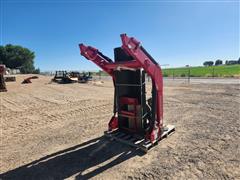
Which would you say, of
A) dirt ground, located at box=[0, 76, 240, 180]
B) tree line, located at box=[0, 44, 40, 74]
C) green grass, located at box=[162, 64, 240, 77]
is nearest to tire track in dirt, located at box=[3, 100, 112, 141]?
dirt ground, located at box=[0, 76, 240, 180]

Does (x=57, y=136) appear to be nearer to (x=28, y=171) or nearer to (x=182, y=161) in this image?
(x=28, y=171)

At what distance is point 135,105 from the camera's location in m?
3.61

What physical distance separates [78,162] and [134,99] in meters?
1.58

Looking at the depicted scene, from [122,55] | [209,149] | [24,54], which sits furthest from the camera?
[24,54]

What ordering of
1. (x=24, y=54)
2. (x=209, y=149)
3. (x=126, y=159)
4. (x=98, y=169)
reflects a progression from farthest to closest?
(x=24, y=54)
(x=209, y=149)
(x=126, y=159)
(x=98, y=169)

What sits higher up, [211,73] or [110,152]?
[211,73]

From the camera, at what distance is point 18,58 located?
196ft

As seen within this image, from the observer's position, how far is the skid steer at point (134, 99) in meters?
3.31

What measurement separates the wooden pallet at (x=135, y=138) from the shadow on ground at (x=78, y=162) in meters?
0.11

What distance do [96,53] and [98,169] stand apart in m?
2.15

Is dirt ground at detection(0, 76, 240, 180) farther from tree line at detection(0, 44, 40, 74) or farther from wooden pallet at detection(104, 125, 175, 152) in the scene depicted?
tree line at detection(0, 44, 40, 74)

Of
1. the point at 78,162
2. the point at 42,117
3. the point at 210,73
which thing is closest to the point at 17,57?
the point at 210,73

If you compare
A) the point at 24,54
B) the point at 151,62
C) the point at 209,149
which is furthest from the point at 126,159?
the point at 24,54

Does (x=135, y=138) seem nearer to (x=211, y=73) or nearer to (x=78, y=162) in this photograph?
(x=78, y=162)
